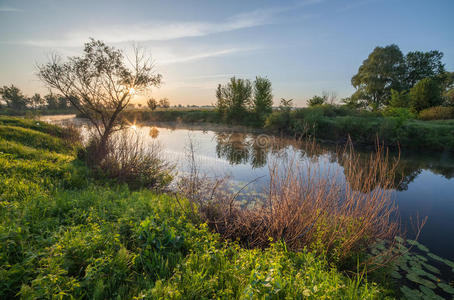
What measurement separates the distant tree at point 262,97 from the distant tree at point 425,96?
896 inches

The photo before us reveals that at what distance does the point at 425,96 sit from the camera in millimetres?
30734

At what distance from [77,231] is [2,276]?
96 centimetres

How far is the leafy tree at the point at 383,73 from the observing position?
137ft

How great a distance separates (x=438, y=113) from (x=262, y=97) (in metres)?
25.4

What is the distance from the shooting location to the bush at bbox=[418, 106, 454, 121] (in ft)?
88.0

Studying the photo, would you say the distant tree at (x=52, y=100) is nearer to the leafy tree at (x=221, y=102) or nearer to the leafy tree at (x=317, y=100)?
the leafy tree at (x=221, y=102)

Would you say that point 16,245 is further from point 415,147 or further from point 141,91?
point 415,147

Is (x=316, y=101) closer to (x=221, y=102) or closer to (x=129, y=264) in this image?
(x=221, y=102)

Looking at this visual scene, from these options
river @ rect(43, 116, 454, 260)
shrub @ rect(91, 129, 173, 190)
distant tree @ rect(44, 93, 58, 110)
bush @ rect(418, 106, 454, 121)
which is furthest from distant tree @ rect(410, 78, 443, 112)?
distant tree @ rect(44, 93, 58, 110)

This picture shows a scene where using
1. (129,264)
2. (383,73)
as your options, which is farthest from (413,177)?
(383,73)

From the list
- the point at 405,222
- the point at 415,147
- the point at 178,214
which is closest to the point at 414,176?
the point at 405,222

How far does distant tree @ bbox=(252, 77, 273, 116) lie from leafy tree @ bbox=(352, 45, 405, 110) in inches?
891

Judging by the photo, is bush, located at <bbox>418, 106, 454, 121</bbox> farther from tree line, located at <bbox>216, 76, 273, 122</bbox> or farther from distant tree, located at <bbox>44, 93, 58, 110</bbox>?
distant tree, located at <bbox>44, 93, 58, 110</bbox>

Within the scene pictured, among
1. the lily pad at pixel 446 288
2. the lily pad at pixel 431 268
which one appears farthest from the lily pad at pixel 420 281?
the lily pad at pixel 431 268
